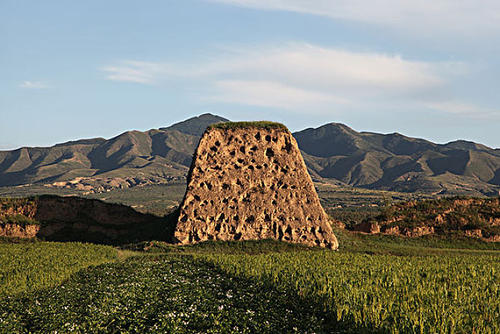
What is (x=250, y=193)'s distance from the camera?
47.8 meters

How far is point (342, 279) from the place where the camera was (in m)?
22.4

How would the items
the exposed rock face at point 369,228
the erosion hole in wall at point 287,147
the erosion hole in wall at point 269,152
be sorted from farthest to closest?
the exposed rock face at point 369,228 → the erosion hole in wall at point 287,147 → the erosion hole in wall at point 269,152

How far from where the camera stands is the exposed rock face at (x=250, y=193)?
45.9 m

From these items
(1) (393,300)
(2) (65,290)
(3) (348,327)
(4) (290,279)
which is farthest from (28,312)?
(1) (393,300)

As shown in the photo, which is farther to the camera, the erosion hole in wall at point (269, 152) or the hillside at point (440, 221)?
the hillside at point (440, 221)

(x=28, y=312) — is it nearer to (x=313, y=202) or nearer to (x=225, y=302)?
(x=225, y=302)

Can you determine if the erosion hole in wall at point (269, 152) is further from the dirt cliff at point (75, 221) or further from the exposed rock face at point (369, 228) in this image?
the exposed rock face at point (369, 228)

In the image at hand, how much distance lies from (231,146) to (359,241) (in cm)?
2125

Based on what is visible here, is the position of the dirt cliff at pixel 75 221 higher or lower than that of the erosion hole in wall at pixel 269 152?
lower

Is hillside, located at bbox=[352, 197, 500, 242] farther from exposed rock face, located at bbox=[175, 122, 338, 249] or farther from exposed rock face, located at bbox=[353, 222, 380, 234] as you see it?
exposed rock face, located at bbox=[175, 122, 338, 249]

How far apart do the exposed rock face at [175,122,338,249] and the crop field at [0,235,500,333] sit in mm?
12145

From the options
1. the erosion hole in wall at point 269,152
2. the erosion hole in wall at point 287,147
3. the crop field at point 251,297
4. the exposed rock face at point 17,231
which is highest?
the erosion hole in wall at point 287,147

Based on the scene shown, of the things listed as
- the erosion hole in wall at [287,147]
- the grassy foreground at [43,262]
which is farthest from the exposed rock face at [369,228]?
the grassy foreground at [43,262]

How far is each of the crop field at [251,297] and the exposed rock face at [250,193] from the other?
39.8 feet
